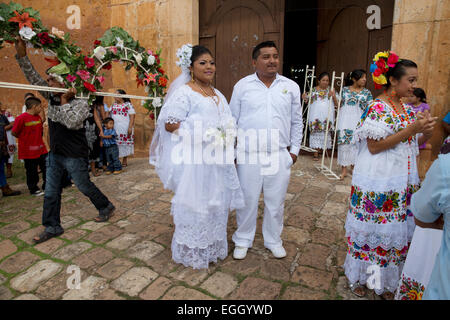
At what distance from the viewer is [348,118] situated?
6.07m

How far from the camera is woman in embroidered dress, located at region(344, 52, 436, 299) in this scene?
2479 millimetres

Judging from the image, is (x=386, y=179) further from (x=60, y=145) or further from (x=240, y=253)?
(x=60, y=145)

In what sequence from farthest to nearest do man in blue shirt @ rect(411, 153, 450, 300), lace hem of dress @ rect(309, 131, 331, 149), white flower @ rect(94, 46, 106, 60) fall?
lace hem of dress @ rect(309, 131, 331, 149) < white flower @ rect(94, 46, 106, 60) < man in blue shirt @ rect(411, 153, 450, 300)

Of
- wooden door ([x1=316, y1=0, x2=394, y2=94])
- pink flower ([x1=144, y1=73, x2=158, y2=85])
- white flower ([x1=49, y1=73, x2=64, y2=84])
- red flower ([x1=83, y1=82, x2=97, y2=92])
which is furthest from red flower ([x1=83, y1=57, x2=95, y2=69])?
wooden door ([x1=316, y1=0, x2=394, y2=94])

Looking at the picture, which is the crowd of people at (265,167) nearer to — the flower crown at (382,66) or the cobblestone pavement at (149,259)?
the flower crown at (382,66)

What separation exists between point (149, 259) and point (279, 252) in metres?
1.40

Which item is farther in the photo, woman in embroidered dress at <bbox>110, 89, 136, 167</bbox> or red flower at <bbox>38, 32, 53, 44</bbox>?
woman in embroidered dress at <bbox>110, 89, 136, 167</bbox>

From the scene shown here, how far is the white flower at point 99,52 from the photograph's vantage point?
3.84 meters

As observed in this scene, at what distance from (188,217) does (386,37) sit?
239 inches

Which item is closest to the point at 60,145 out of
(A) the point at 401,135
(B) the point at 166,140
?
(B) the point at 166,140

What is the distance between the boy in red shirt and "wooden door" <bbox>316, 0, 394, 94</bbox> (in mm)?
6933

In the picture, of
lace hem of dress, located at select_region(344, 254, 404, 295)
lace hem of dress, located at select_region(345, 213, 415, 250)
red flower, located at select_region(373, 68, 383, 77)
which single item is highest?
red flower, located at select_region(373, 68, 383, 77)

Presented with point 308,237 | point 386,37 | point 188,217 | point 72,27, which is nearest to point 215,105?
point 188,217

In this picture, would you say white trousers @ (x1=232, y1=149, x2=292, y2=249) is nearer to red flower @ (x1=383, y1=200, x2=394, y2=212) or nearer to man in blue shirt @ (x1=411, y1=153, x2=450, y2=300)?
red flower @ (x1=383, y1=200, x2=394, y2=212)
